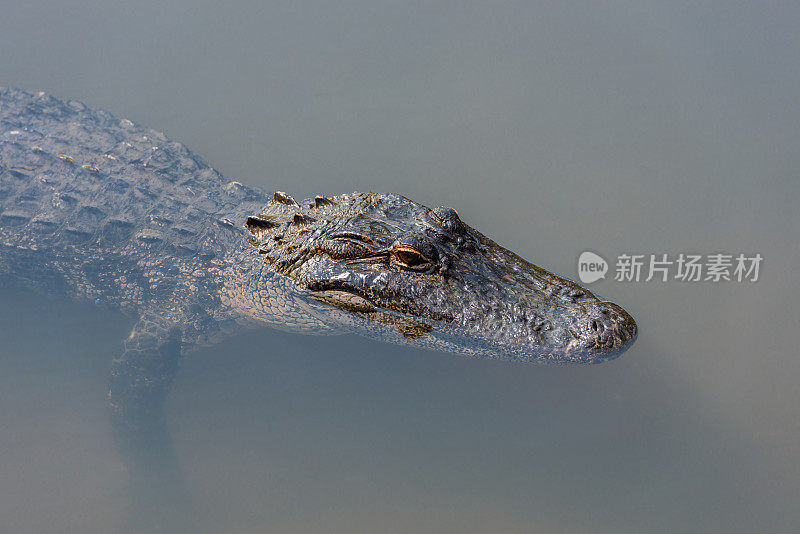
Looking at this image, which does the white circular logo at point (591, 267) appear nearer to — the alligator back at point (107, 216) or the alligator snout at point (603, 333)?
the alligator snout at point (603, 333)

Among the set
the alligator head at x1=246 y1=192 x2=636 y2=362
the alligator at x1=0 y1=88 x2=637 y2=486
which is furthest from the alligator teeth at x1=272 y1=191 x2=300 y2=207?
the alligator head at x1=246 y1=192 x2=636 y2=362

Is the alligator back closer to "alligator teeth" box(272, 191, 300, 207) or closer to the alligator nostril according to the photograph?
"alligator teeth" box(272, 191, 300, 207)

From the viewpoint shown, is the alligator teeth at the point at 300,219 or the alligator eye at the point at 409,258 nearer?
the alligator eye at the point at 409,258

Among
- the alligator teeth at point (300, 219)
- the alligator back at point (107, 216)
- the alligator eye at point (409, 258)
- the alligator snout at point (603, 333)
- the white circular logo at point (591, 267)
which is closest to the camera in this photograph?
the alligator snout at point (603, 333)

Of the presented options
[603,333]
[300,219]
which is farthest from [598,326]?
[300,219]

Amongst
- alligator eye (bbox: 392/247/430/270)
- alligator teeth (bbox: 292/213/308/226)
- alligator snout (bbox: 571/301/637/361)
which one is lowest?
alligator snout (bbox: 571/301/637/361)

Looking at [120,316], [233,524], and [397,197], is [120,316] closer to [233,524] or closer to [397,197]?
[233,524]

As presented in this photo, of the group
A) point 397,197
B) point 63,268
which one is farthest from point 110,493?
point 397,197

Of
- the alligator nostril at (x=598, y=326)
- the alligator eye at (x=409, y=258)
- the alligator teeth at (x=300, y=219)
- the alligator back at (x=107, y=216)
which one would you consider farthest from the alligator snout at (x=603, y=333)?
the alligator back at (x=107, y=216)
